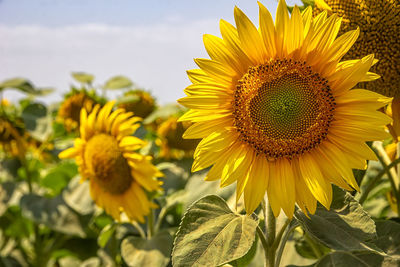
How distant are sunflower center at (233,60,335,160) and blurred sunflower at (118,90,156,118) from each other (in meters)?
1.31

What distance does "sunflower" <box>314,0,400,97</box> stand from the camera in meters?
0.88

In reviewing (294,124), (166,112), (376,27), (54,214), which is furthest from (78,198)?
(376,27)

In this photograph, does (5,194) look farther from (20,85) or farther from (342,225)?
(342,225)

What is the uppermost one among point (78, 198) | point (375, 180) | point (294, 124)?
point (294, 124)

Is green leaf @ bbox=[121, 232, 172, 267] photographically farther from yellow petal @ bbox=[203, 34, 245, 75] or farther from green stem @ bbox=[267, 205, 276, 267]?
yellow petal @ bbox=[203, 34, 245, 75]

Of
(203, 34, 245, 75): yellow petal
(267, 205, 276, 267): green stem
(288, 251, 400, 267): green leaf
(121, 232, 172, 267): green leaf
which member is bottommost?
(121, 232, 172, 267): green leaf

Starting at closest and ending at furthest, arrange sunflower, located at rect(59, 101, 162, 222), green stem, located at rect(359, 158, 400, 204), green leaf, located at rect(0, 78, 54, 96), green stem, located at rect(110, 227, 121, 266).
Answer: green stem, located at rect(359, 158, 400, 204), sunflower, located at rect(59, 101, 162, 222), green stem, located at rect(110, 227, 121, 266), green leaf, located at rect(0, 78, 54, 96)

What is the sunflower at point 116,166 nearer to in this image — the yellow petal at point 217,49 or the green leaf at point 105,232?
the green leaf at point 105,232

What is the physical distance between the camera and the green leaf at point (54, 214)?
1.82 m

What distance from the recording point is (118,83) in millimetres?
2150

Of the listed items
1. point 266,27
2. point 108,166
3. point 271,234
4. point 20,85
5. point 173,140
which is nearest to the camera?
point 266,27

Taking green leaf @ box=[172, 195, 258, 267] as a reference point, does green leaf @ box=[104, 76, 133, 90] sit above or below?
above

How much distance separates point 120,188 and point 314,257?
2.12 ft

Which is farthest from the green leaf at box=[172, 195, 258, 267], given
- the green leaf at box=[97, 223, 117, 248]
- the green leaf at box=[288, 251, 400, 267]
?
the green leaf at box=[97, 223, 117, 248]
